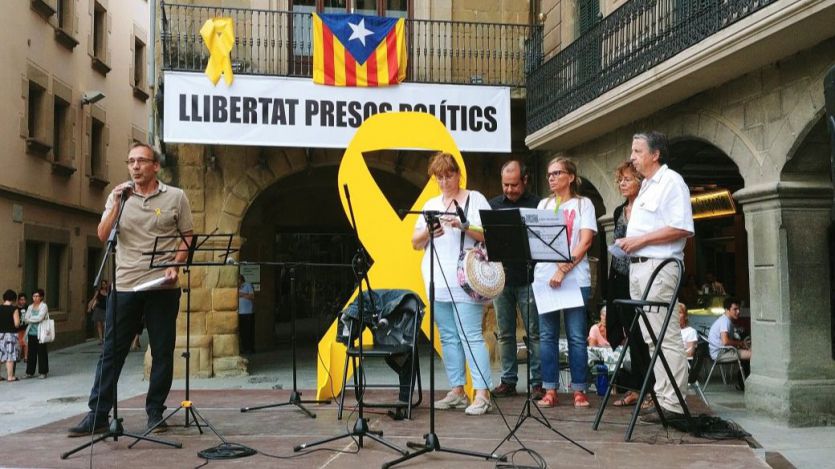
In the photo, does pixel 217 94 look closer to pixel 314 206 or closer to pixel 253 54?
pixel 253 54

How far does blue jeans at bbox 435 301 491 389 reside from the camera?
5691 mm

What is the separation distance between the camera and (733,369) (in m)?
10.0

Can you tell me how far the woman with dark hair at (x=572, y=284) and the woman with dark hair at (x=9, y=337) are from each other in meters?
9.95

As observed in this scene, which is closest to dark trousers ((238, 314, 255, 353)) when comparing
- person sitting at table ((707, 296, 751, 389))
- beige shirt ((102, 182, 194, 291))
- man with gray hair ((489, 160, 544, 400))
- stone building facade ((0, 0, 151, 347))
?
stone building facade ((0, 0, 151, 347))

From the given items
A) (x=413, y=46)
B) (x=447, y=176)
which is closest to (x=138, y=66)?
(x=413, y=46)

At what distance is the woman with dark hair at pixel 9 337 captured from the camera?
12.6 meters

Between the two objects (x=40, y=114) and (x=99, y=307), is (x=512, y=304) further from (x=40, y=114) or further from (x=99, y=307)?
(x=40, y=114)

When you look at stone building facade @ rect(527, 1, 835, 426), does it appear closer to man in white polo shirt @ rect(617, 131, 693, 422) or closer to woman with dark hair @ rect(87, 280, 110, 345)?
man in white polo shirt @ rect(617, 131, 693, 422)

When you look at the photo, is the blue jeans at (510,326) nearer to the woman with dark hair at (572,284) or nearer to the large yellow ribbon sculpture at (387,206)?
the woman with dark hair at (572,284)

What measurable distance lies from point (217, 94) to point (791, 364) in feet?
25.6

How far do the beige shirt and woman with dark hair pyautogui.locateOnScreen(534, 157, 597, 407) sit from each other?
2.77 meters

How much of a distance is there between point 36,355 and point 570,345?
34.3 ft

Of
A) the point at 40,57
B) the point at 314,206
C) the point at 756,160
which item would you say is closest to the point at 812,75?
the point at 756,160

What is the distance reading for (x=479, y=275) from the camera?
5.54 meters
